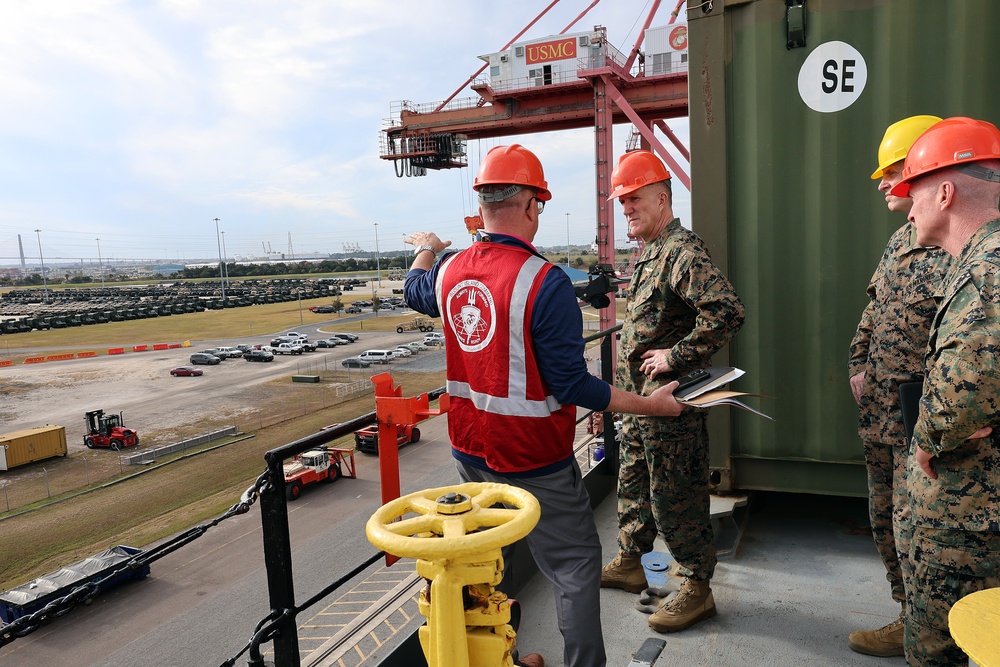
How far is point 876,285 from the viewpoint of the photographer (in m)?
2.62

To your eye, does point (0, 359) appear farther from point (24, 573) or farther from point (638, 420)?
point (638, 420)

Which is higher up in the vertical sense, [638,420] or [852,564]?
[638,420]

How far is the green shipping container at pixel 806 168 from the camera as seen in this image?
3.10 metres

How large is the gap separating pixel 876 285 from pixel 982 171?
0.92 metres

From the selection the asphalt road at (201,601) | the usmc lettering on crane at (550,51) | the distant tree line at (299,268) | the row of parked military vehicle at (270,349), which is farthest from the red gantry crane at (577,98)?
the distant tree line at (299,268)

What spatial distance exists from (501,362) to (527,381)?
10 cm

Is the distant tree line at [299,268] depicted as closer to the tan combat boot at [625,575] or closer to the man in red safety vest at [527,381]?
the tan combat boot at [625,575]

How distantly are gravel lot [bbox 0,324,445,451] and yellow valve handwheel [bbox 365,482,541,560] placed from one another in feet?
135

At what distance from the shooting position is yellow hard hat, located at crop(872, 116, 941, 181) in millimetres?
2533

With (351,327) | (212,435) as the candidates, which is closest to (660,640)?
(212,435)

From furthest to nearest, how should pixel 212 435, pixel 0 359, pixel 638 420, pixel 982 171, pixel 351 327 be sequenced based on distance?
pixel 351 327
pixel 0 359
pixel 212 435
pixel 638 420
pixel 982 171

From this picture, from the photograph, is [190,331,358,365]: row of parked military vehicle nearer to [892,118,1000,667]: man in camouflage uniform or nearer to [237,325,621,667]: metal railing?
[237,325,621,667]: metal railing

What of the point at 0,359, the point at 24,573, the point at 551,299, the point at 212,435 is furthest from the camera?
the point at 0,359

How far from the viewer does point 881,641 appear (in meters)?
2.52
